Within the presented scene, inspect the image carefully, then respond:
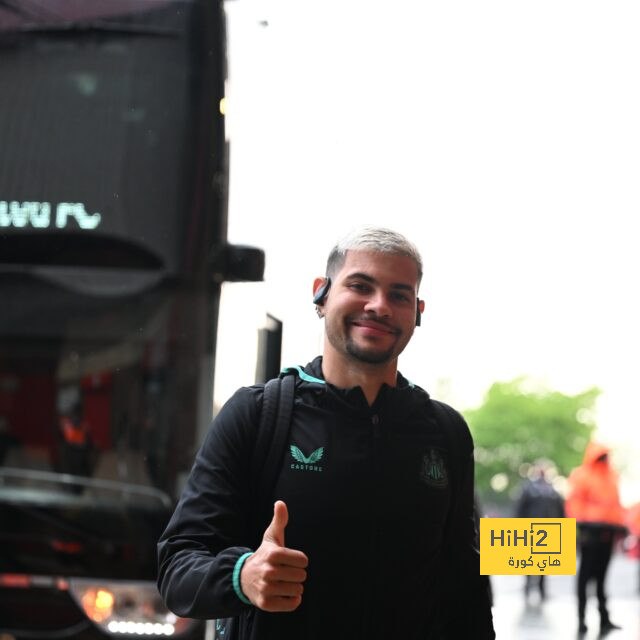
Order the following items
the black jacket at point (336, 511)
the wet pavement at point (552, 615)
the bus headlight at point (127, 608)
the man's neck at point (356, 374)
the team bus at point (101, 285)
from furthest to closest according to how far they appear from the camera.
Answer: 1. the wet pavement at point (552, 615)
2. the team bus at point (101, 285)
3. the bus headlight at point (127, 608)
4. the man's neck at point (356, 374)
5. the black jacket at point (336, 511)

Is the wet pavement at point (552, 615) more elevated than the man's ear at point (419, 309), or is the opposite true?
the man's ear at point (419, 309)

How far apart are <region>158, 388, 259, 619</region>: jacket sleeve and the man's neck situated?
167 millimetres

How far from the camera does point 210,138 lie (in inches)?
136

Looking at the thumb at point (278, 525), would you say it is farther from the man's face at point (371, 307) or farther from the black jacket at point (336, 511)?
the man's face at point (371, 307)

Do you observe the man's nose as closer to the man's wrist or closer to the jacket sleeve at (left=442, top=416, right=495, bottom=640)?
the jacket sleeve at (left=442, top=416, right=495, bottom=640)

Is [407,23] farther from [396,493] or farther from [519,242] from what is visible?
[396,493]

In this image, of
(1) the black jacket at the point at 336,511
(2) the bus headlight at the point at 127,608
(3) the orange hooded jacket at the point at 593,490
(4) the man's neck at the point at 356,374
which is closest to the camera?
(1) the black jacket at the point at 336,511

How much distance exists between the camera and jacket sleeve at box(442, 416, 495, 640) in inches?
81.7

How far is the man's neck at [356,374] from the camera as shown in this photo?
2.00 m

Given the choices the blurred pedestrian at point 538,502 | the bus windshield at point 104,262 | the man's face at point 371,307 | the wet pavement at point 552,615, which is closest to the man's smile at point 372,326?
the man's face at point 371,307

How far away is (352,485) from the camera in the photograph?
6.34 ft

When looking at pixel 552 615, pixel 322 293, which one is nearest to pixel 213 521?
pixel 322 293

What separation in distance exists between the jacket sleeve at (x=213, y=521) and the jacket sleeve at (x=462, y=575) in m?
0.40

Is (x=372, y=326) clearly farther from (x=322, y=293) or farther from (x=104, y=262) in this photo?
(x=104, y=262)
